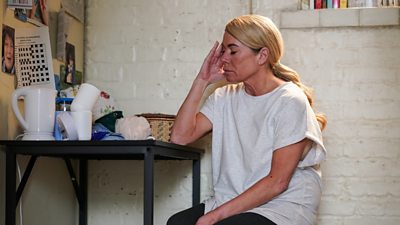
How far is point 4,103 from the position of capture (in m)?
2.36

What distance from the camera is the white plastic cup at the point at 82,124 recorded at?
2.33 m

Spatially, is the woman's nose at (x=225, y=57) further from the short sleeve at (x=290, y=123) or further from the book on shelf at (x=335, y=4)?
the book on shelf at (x=335, y=4)

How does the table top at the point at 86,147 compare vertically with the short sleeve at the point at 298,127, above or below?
below

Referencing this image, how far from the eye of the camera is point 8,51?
238 centimetres

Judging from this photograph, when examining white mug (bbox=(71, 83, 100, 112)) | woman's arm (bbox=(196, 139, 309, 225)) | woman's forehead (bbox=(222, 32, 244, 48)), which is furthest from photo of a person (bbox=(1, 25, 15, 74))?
woman's arm (bbox=(196, 139, 309, 225))

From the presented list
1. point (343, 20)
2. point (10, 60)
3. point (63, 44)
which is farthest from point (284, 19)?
point (10, 60)

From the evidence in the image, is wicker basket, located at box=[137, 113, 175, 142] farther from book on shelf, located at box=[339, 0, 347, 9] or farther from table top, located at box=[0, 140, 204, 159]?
book on shelf, located at box=[339, 0, 347, 9]

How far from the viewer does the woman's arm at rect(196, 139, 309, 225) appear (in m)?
2.18

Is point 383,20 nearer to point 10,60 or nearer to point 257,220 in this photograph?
point 257,220

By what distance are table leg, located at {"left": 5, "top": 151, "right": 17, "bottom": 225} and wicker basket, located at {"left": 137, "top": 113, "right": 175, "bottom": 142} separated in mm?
636

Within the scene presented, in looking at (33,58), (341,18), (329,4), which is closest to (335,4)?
(329,4)

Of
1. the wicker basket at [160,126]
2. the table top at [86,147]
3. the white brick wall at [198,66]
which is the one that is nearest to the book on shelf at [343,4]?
the white brick wall at [198,66]

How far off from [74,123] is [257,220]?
0.79m

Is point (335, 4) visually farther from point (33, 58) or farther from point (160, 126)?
point (33, 58)
